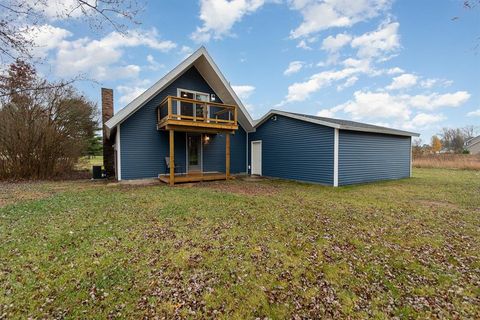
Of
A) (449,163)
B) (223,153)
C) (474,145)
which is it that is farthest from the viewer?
(474,145)

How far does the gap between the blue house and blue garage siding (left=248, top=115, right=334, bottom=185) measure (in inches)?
1.8

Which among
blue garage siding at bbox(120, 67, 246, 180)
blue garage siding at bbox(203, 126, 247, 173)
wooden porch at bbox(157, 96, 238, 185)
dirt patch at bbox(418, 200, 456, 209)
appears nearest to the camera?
dirt patch at bbox(418, 200, 456, 209)

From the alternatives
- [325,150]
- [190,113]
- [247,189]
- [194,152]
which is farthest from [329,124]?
[194,152]

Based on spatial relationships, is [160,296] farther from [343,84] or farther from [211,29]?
[343,84]

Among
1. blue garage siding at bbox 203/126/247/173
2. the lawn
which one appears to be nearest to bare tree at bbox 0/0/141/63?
the lawn

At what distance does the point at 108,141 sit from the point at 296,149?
10713mm

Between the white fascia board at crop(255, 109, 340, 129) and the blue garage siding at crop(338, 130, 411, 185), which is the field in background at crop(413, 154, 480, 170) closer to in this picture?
the blue garage siding at crop(338, 130, 411, 185)

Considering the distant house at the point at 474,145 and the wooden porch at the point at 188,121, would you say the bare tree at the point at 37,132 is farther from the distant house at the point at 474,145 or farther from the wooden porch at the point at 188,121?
the distant house at the point at 474,145

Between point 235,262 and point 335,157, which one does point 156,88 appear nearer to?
point 335,157

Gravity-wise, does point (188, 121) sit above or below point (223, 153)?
above

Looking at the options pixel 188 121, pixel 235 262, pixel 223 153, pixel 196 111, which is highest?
pixel 196 111

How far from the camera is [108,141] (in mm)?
12914

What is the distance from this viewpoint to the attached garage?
9.80m

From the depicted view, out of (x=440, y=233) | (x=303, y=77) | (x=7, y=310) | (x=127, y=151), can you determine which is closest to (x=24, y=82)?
(x=127, y=151)
